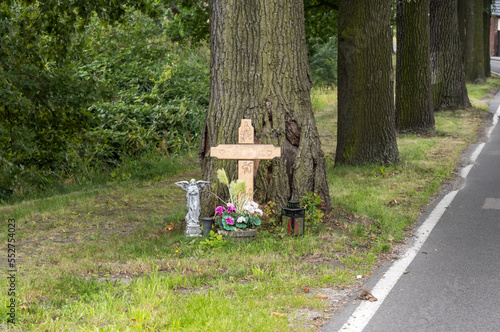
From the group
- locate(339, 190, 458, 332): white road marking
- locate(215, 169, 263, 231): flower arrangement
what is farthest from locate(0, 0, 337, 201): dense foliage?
locate(339, 190, 458, 332): white road marking

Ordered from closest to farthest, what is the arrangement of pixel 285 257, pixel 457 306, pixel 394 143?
pixel 457 306 → pixel 285 257 → pixel 394 143

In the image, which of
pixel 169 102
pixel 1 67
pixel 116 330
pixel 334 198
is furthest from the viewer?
pixel 169 102

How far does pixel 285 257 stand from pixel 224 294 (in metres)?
1.38

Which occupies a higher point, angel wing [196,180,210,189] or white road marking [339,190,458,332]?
angel wing [196,180,210,189]

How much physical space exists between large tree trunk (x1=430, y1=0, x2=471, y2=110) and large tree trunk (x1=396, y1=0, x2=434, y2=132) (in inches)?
190

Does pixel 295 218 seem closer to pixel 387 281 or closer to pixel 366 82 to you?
pixel 387 281

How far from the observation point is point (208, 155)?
813cm

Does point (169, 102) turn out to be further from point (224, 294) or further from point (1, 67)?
point (224, 294)

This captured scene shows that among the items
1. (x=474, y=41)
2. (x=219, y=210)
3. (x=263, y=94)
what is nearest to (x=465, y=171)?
(x=263, y=94)

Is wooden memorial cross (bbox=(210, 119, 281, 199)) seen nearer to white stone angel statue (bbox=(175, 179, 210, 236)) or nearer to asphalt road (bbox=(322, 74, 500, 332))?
white stone angel statue (bbox=(175, 179, 210, 236))

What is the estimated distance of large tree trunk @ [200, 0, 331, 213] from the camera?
7984 millimetres

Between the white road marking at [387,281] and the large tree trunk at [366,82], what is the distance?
385cm

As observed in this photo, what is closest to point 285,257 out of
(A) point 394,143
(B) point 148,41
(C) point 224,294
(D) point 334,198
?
(C) point 224,294

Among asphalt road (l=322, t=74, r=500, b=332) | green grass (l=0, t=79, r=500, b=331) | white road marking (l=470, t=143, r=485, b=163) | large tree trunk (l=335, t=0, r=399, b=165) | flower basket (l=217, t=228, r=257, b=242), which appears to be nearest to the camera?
green grass (l=0, t=79, r=500, b=331)
